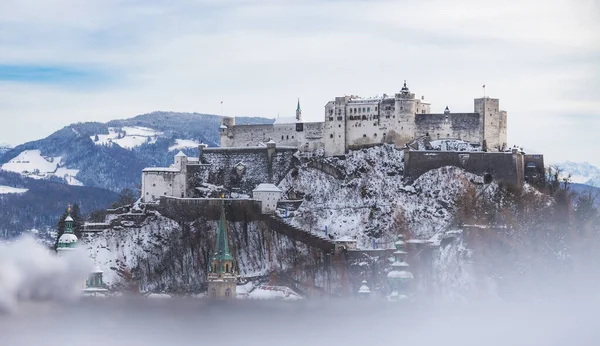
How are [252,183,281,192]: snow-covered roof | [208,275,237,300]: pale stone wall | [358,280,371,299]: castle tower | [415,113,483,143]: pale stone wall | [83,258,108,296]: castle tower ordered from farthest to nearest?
1. [415,113,483,143]: pale stone wall
2. [252,183,281,192]: snow-covered roof
3. [208,275,237,300]: pale stone wall
4. [358,280,371,299]: castle tower
5. [83,258,108,296]: castle tower

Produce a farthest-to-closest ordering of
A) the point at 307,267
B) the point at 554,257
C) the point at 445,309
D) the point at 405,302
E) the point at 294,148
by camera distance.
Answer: the point at 294,148, the point at 307,267, the point at 554,257, the point at 445,309, the point at 405,302

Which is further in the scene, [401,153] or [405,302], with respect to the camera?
[401,153]

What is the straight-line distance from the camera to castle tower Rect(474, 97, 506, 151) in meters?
111

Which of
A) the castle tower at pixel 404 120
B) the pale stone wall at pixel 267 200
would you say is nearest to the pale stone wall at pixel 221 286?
the pale stone wall at pixel 267 200

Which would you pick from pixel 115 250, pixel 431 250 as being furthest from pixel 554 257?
pixel 115 250

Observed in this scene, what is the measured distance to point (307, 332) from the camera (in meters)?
78.7

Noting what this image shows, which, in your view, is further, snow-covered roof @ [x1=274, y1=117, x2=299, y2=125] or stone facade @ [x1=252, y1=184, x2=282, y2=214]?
snow-covered roof @ [x1=274, y1=117, x2=299, y2=125]

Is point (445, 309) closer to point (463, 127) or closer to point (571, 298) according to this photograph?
point (571, 298)

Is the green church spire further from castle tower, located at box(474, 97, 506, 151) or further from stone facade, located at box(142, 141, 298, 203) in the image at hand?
castle tower, located at box(474, 97, 506, 151)

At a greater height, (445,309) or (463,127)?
(463,127)

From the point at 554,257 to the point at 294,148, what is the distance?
85.3ft

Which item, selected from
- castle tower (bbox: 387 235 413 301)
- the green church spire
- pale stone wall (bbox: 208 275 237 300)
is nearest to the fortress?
the green church spire

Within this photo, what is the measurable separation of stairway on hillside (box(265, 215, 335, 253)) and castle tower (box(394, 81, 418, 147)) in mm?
10752

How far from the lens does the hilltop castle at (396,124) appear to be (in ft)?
367
